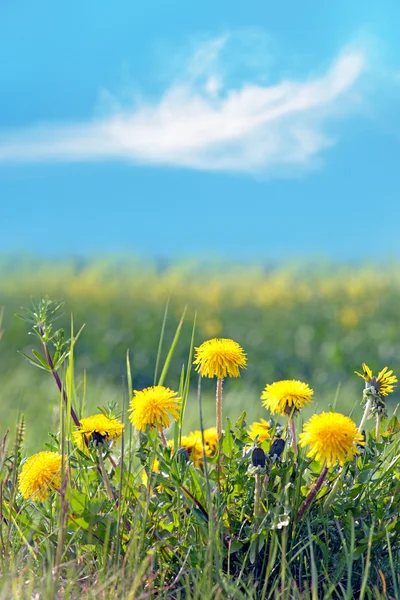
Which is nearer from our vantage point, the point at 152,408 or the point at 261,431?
the point at 152,408

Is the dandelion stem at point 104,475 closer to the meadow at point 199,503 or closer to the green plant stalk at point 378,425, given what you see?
the meadow at point 199,503

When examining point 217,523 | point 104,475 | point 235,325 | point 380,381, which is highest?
point 235,325

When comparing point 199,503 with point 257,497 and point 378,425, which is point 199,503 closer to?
point 257,497

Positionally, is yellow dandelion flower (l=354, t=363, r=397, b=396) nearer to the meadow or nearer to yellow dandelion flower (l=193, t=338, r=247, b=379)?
the meadow

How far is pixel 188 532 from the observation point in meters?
1.67

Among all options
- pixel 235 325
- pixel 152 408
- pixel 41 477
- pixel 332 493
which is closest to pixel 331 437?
pixel 332 493

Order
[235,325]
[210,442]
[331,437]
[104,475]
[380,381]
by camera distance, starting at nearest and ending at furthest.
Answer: [331,437] → [104,475] → [380,381] → [210,442] → [235,325]

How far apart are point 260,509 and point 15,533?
0.70m

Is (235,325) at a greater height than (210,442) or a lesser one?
greater

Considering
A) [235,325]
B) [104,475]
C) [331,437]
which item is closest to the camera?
[331,437]

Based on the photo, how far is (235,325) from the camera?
714 centimetres

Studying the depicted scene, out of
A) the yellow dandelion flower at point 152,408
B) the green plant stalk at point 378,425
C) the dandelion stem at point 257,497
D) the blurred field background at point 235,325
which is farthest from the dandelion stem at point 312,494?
the blurred field background at point 235,325

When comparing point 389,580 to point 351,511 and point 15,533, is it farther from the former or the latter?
point 15,533

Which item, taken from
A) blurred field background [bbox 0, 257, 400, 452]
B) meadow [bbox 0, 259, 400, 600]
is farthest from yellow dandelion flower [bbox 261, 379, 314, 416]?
blurred field background [bbox 0, 257, 400, 452]
